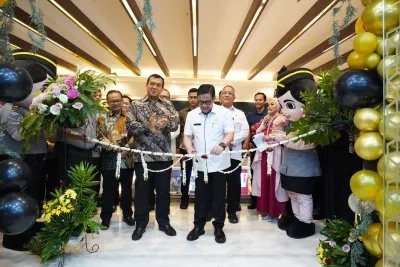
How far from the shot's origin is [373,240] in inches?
64.0

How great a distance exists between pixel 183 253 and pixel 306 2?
393 centimetres

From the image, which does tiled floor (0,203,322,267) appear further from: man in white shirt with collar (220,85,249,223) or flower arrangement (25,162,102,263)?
man in white shirt with collar (220,85,249,223)

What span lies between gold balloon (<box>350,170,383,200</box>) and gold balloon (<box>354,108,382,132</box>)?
25cm

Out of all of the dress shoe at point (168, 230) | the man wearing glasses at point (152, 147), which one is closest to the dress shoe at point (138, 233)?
the man wearing glasses at point (152, 147)

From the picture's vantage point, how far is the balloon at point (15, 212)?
5.60ft

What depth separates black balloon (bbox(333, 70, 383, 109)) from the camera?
1.59 meters

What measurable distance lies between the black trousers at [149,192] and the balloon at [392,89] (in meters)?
2.00

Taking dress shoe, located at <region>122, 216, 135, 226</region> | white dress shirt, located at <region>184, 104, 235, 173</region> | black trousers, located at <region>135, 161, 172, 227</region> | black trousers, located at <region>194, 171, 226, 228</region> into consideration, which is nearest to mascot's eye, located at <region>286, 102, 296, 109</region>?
white dress shirt, located at <region>184, 104, 235, 173</region>

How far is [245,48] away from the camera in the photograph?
23.1ft

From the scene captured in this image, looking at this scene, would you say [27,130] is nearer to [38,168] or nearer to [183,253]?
[38,168]

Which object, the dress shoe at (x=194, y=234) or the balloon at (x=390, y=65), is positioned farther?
the dress shoe at (x=194, y=234)

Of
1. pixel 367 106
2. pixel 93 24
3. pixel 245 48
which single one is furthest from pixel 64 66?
pixel 367 106

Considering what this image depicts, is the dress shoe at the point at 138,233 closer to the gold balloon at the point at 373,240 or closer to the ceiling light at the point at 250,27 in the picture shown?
the gold balloon at the point at 373,240

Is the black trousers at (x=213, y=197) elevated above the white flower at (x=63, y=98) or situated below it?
below
